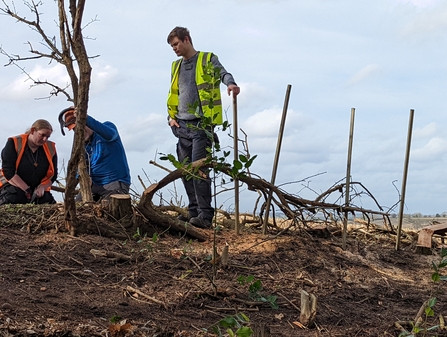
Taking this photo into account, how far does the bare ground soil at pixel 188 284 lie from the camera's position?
3676mm

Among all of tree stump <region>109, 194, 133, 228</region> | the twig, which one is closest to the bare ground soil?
the twig

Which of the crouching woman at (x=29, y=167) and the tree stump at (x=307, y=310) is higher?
the crouching woman at (x=29, y=167)

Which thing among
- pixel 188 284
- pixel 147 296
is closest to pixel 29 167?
pixel 188 284

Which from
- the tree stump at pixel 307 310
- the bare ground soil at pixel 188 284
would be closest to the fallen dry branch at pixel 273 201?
the bare ground soil at pixel 188 284

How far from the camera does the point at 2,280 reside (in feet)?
13.9

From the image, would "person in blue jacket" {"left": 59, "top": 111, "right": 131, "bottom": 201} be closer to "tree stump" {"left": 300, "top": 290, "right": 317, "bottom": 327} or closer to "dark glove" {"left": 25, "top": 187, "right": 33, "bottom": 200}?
"dark glove" {"left": 25, "top": 187, "right": 33, "bottom": 200}

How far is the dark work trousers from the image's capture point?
20.4ft

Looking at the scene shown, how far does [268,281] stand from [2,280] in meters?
1.92

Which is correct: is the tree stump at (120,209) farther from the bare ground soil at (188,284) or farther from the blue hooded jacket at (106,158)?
the blue hooded jacket at (106,158)

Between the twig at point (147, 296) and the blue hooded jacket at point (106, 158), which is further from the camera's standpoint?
the blue hooded jacket at point (106, 158)

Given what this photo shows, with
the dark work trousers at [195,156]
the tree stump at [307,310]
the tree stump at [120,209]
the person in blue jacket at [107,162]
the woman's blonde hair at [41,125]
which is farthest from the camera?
the woman's blonde hair at [41,125]

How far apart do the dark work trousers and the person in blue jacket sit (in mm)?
715

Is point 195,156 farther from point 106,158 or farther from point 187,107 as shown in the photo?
point 106,158

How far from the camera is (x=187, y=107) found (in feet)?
20.8
